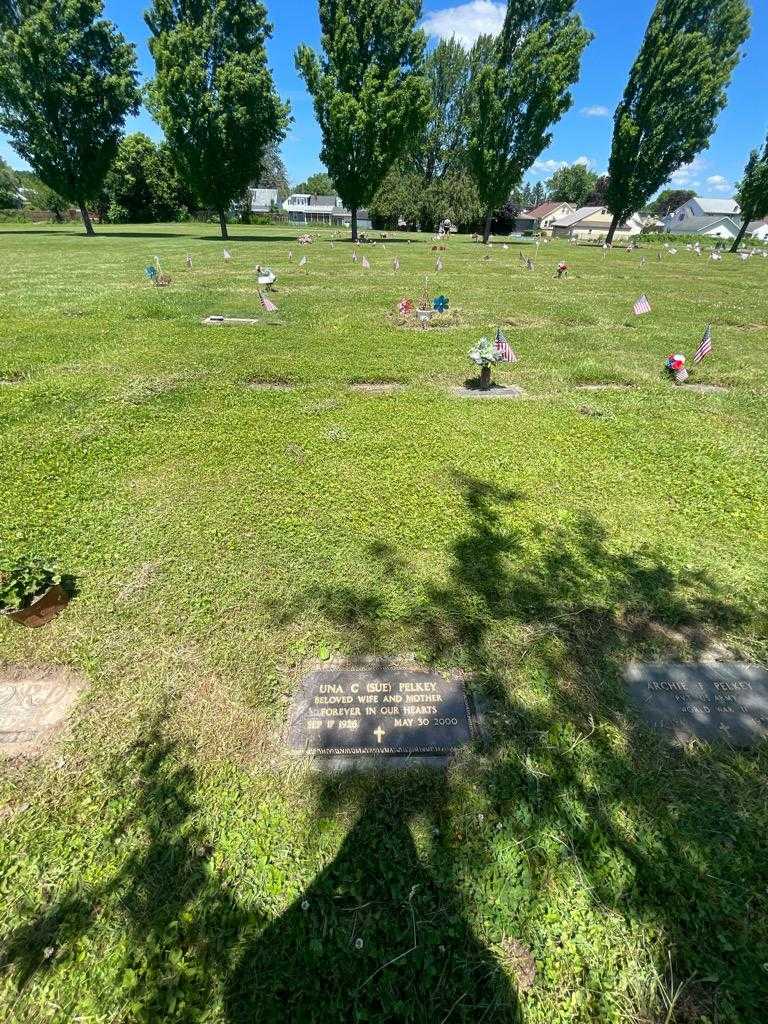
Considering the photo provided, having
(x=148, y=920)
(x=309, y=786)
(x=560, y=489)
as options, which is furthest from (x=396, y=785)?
(x=560, y=489)

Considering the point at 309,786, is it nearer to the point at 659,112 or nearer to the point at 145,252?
the point at 145,252

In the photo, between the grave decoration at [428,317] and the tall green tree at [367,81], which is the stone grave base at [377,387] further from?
the tall green tree at [367,81]

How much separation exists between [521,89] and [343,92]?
1350 cm

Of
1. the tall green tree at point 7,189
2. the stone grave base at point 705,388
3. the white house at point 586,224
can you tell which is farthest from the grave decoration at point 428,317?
the white house at point 586,224

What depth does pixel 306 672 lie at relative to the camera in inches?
135

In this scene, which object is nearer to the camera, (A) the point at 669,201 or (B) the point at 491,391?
(B) the point at 491,391

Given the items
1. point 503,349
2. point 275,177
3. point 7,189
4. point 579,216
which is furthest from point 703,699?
point 275,177

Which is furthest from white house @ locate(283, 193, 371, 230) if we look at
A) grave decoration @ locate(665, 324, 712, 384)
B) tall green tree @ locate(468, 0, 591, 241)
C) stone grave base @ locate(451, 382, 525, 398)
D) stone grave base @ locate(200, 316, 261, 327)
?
stone grave base @ locate(451, 382, 525, 398)

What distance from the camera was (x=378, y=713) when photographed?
10.4ft

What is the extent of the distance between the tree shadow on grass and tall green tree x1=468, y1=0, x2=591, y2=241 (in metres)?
43.9

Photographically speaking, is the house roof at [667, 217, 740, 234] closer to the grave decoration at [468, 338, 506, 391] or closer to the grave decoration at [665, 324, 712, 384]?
the grave decoration at [665, 324, 712, 384]

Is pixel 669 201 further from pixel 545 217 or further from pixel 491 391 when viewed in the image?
pixel 491 391

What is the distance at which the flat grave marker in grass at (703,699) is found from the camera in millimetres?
3088

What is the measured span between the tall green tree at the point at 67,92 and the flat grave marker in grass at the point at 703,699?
43.4 metres
